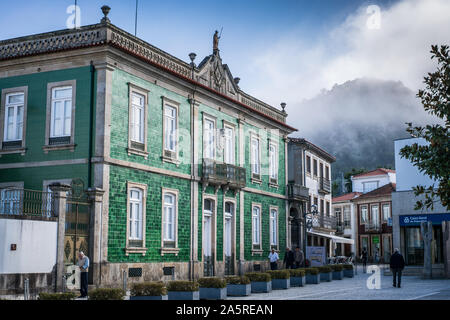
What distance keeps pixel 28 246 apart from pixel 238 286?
6.65m

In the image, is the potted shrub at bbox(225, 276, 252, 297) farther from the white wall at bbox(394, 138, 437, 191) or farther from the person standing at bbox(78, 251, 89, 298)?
the white wall at bbox(394, 138, 437, 191)

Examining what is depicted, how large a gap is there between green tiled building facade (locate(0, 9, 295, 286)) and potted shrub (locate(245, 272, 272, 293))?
5.06 meters

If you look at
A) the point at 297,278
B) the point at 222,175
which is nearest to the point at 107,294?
the point at 297,278

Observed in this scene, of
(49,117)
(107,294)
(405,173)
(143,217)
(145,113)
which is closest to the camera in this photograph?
(107,294)

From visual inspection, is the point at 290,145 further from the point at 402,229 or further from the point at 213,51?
the point at 213,51

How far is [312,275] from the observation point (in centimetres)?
2658

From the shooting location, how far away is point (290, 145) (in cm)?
4728

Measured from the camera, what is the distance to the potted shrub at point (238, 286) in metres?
20.0

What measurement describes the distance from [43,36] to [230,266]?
1494cm

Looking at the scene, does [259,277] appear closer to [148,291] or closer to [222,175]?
[148,291]

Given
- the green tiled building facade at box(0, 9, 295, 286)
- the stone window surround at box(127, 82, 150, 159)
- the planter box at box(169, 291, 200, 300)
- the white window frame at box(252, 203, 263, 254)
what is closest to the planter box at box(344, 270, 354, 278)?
the white window frame at box(252, 203, 263, 254)

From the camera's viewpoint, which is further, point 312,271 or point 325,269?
point 325,269

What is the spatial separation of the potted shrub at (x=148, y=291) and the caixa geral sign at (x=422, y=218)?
2279 centimetres

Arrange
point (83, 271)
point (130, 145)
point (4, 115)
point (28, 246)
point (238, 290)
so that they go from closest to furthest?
point (28, 246), point (83, 271), point (238, 290), point (130, 145), point (4, 115)
